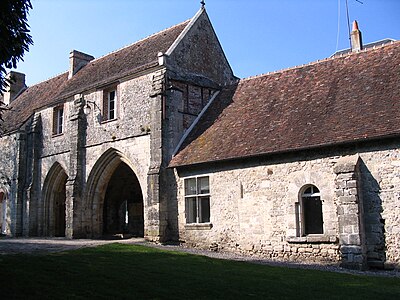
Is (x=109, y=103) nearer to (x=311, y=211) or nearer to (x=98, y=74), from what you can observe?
(x=98, y=74)

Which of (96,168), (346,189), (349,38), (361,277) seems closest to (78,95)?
(96,168)

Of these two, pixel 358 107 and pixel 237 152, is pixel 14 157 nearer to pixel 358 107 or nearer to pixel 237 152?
pixel 237 152

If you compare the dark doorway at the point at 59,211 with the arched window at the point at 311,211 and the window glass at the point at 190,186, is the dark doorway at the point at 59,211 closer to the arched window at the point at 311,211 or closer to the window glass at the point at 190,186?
the window glass at the point at 190,186

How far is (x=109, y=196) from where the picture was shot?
2375 cm

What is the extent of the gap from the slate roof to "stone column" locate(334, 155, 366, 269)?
356 inches

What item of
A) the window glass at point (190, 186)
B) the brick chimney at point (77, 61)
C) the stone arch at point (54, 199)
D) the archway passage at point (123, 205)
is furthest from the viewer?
the brick chimney at point (77, 61)

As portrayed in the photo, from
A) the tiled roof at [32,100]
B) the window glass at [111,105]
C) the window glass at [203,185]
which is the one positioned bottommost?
the window glass at [203,185]

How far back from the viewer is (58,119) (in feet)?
78.4

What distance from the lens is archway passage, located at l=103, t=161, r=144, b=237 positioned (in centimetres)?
2366

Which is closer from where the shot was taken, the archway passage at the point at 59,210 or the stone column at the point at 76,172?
the stone column at the point at 76,172

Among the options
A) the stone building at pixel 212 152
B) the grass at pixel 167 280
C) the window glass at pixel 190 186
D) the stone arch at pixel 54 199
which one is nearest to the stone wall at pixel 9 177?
the stone building at pixel 212 152

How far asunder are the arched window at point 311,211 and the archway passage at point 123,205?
11296 mm

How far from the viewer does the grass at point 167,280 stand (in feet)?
27.0

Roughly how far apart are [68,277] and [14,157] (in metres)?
17.7
